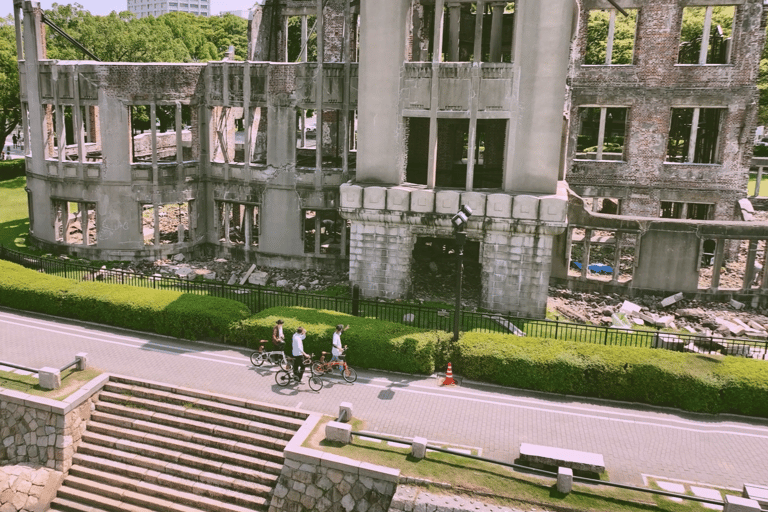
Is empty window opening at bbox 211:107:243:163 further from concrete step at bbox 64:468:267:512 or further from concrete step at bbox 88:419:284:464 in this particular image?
concrete step at bbox 64:468:267:512

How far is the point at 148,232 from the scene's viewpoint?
35.7 m

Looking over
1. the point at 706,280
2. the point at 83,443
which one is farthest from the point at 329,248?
the point at 706,280

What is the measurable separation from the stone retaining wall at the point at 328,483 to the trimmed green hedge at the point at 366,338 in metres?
4.33

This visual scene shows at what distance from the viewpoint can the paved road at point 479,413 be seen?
49.2ft

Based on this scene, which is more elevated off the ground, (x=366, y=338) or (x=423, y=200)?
(x=423, y=200)

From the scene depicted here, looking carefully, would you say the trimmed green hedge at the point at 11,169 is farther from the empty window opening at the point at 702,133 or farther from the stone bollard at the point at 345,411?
the empty window opening at the point at 702,133

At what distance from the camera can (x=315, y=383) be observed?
59.4 feet

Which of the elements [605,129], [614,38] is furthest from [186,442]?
[614,38]

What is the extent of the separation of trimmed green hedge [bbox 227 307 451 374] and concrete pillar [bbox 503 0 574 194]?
7.42 meters

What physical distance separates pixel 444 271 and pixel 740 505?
17.6m

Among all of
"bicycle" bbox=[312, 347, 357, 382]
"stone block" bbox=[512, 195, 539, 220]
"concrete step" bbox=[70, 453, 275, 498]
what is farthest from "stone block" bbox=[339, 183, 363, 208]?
"concrete step" bbox=[70, 453, 275, 498]

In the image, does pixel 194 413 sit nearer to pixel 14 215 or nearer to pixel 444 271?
pixel 444 271

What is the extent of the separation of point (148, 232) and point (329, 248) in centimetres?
1186

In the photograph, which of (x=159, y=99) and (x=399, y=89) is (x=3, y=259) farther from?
(x=399, y=89)
